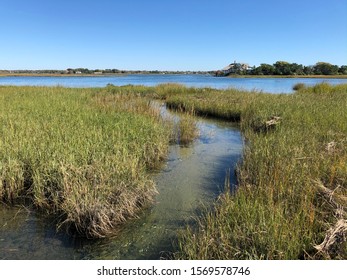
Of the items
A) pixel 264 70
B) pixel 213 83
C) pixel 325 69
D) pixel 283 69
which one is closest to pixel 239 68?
pixel 264 70

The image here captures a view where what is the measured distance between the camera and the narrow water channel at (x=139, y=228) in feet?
12.5

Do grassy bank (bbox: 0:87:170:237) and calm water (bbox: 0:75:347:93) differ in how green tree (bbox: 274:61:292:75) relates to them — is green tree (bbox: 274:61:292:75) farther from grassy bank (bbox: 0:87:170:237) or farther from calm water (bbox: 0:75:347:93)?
grassy bank (bbox: 0:87:170:237)

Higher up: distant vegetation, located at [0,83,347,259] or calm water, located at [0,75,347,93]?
calm water, located at [0,75,347,93]

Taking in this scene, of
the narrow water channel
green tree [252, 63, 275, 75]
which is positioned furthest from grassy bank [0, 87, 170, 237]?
green tree [252, 63, 275, 75]

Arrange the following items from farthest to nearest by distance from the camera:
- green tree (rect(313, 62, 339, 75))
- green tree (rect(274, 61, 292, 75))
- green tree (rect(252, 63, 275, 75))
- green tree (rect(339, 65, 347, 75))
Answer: green tree (rect(252, 63, 275, 75)) → green tree (rect(274, 61, 292, 75)) → green tree (rect(313, 62, 339, 75)) → green tree (rect(339, 65, 347, 75))

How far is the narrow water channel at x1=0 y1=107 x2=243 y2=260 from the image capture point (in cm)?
382

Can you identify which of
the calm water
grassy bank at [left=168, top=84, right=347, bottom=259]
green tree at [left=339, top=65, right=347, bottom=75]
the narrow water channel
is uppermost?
green tree at [left=339, top=65, right=347, bottom=75]

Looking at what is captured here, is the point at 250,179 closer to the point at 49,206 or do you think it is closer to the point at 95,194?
the point at 95,194

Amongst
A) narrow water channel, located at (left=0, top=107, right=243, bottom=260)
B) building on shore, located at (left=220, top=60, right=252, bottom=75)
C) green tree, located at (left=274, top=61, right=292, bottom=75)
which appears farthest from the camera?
building on shore, located at (left=220, top=60, right=252, bottom=75)

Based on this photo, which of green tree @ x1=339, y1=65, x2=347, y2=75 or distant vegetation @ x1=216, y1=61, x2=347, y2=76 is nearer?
green tree @ x1=339, y1=65, x2=347, y2=75

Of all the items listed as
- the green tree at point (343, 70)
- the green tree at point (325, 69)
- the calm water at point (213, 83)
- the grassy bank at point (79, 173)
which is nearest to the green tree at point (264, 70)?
the green tree at point (325, 69)

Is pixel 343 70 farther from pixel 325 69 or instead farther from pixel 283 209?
pixel 283 209
